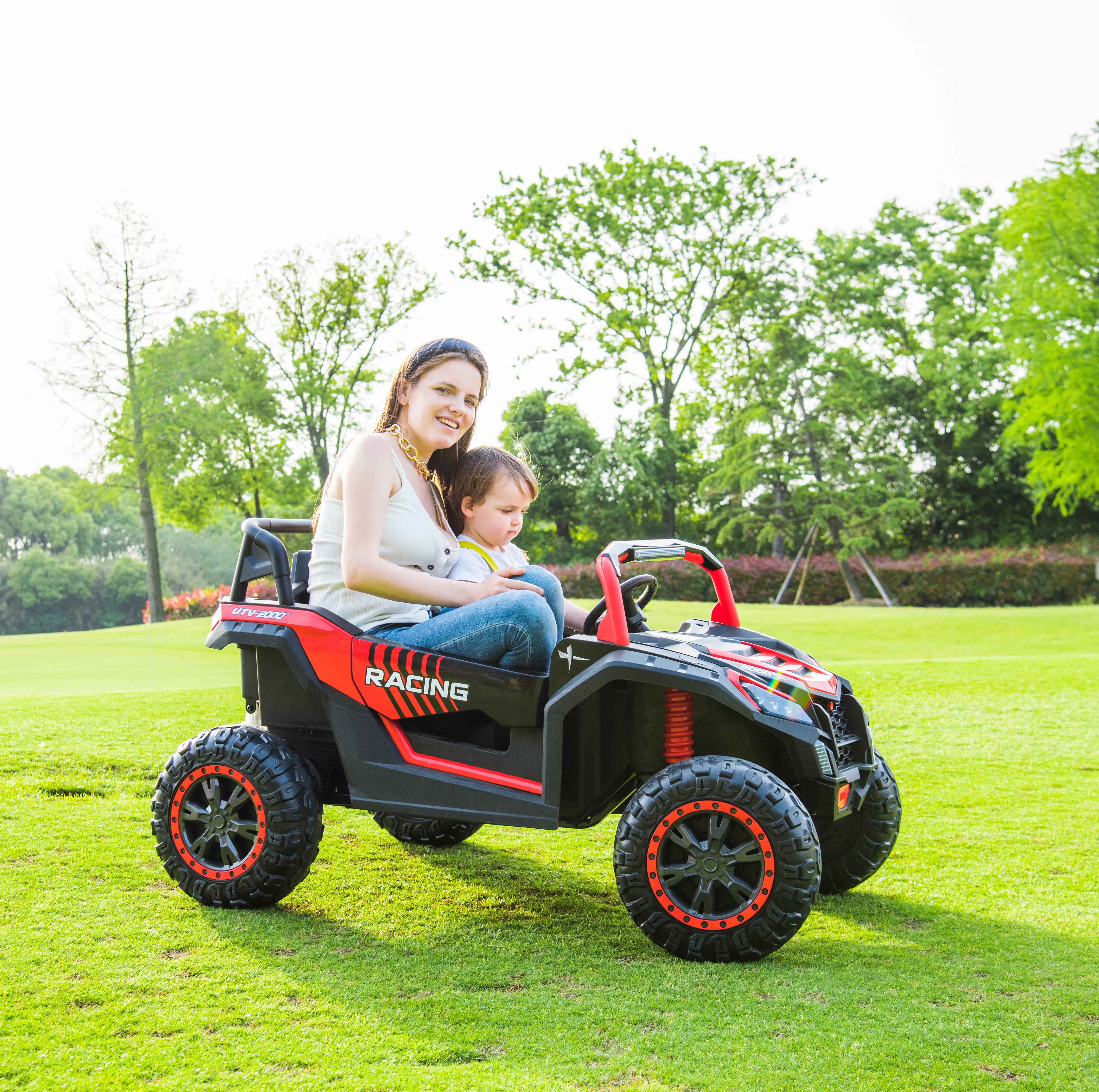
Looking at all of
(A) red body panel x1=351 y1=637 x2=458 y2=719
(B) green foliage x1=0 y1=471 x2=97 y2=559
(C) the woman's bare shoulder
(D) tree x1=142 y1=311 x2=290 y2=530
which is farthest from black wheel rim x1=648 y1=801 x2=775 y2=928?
(D) tree x1=142 y1=311 x2=290 y2=530

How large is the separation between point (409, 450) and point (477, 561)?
15.3 inches

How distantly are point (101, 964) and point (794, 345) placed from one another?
24223 mm

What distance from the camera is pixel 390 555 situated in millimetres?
3035

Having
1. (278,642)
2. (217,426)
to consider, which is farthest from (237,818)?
(217,426)

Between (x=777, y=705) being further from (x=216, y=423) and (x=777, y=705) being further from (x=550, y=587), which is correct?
(x=216, y=423)

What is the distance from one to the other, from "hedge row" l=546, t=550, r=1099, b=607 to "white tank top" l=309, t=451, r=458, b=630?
18.7 m

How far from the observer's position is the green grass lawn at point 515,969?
2020mm

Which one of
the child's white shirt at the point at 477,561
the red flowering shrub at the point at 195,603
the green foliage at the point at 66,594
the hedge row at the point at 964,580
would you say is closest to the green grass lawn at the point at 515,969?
the child's white shirt at the point at 477,561

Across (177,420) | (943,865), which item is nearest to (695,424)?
(177,420)

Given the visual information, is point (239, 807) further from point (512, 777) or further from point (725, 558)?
point (725, 558)

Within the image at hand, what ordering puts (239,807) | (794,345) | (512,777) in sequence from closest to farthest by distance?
(512,777) < (239,807) < (794,345)

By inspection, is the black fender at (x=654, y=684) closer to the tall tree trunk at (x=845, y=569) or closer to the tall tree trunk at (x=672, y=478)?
the tall tree trunk at (x=845, y=569)

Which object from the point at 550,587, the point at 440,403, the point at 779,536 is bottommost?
the point at 779,536

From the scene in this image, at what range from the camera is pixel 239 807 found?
3.03 meters
